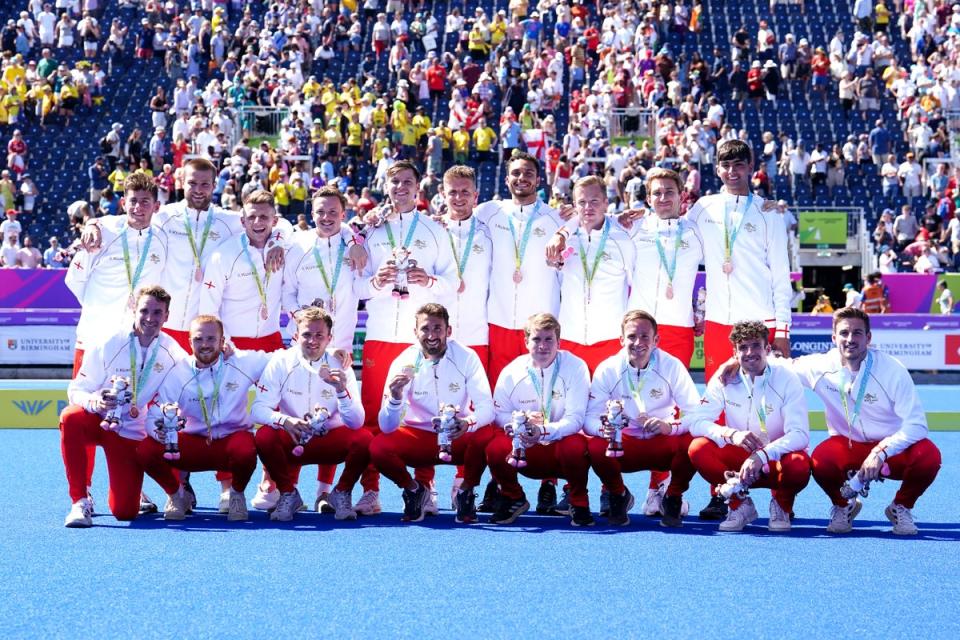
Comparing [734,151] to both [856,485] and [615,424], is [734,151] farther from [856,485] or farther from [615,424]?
[856,485]

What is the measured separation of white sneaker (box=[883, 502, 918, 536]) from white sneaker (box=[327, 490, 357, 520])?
10.3ft

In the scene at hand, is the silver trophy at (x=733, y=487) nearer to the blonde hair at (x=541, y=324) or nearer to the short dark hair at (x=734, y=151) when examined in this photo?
the blonde hair at (x=541, y=324)

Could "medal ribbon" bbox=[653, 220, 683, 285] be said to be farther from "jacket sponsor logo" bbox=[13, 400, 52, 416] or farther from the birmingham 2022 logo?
"jacket sponsor logo" bbox=[13, 400, 52, 416]

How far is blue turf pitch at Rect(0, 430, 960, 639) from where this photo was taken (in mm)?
5086

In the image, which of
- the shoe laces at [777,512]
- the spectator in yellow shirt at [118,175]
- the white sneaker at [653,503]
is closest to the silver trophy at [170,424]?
the white sneaker at [653,503]

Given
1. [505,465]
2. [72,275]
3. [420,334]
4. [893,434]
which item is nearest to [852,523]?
[893,434]

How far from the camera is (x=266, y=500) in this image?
8.34 m

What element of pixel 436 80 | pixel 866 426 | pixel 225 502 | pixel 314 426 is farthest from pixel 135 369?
pixel 436 80

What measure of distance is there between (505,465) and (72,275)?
3.11 meters

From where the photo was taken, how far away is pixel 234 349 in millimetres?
8117

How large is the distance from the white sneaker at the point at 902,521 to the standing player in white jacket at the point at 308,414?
121 inches

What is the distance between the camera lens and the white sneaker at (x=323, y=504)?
26.9ft

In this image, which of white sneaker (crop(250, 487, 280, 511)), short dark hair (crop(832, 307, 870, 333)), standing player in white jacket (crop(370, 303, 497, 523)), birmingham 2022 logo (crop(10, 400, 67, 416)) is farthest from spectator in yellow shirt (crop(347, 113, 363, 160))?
short dark hair (crop(832, 307, 870, 333))

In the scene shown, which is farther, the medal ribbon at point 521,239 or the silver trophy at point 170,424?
the medal ribbon at point 521,239
